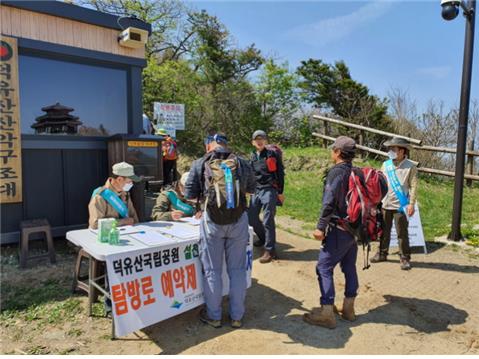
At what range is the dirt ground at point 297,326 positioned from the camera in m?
2.90

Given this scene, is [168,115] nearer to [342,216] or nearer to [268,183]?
[268,183]

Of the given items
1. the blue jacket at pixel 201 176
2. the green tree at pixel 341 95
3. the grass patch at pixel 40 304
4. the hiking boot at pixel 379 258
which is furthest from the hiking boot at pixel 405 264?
the green tree at pixel 341 95

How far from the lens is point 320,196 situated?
9062mm

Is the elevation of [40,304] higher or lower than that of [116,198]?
lower

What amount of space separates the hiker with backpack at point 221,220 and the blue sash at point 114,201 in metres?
1.03

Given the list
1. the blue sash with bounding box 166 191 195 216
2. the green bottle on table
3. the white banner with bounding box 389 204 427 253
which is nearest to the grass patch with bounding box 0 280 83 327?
the green bottle on table

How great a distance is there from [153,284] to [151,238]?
1.36 feet

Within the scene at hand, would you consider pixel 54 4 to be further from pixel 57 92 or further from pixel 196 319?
pixel 196 319

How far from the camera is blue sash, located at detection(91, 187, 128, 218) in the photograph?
12.4 feet

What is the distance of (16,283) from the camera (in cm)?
405

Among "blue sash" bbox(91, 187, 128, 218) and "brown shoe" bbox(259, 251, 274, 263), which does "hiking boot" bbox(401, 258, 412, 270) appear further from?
"blue sash" bbox(91, 187, 128, 218)

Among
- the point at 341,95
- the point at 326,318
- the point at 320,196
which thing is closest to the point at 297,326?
the point at 326,318

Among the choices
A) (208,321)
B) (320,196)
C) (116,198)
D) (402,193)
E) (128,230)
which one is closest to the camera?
(208,321)

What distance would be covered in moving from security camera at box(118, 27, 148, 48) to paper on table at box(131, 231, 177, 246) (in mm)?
3331
